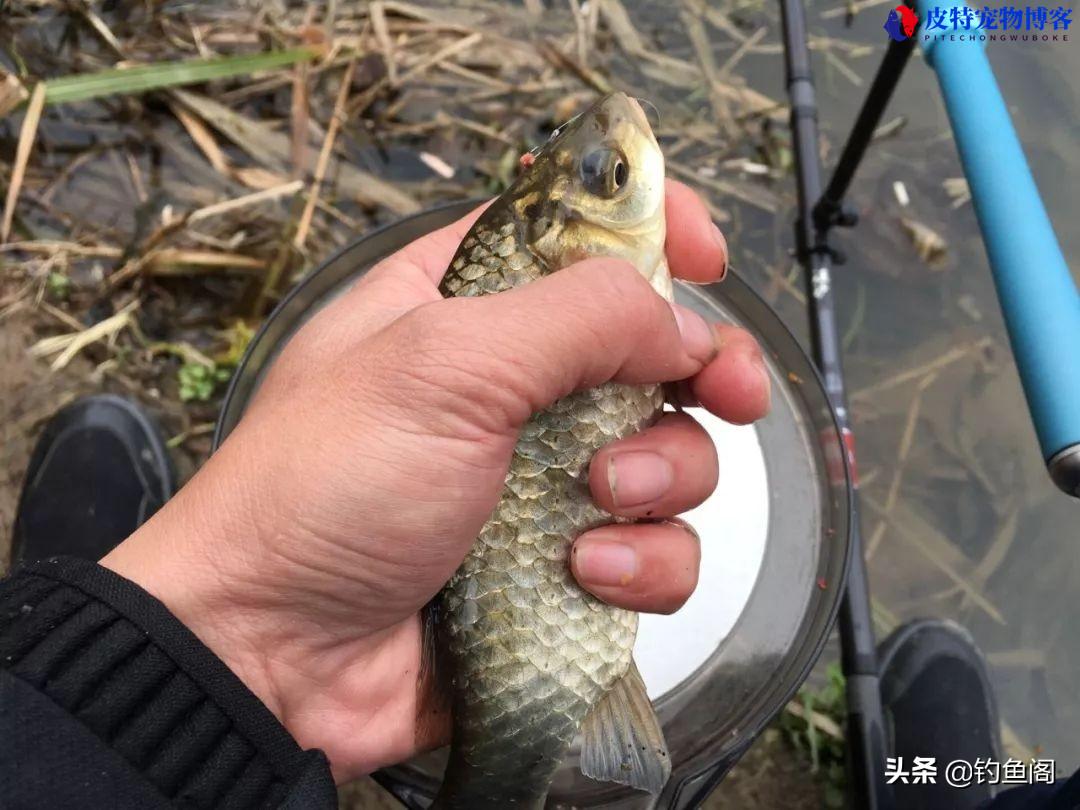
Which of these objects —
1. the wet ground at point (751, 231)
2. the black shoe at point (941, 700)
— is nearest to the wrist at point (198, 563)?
the wet ground at point (751, 231)

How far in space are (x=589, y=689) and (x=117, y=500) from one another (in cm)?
157

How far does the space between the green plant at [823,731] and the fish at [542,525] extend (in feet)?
3.41

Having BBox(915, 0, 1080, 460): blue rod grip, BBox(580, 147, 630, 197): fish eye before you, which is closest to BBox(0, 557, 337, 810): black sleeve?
BBox(580, 147, 630, 197): fish eye

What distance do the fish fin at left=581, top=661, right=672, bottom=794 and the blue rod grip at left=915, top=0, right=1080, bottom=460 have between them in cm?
66

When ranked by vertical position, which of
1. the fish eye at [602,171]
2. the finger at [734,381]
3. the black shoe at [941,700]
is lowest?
the black shoe at [941,700]

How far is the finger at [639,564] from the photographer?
113 cm

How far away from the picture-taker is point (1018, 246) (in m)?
1.17

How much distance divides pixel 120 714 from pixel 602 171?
88cm

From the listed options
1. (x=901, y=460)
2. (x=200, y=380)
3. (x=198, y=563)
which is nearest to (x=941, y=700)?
(x=901, y=460)

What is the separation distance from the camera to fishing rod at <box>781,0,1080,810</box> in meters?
1.06

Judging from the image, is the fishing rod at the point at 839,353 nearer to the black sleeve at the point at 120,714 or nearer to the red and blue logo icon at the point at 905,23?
the red and blue logo icon at the point at 905,23

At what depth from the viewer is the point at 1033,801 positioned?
1.55 m

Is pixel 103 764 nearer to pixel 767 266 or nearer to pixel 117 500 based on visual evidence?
pixel 117 500

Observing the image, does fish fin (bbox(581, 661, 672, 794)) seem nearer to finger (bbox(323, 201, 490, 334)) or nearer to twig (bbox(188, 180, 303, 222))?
finger (bbox(323, 201, 490, 334))
